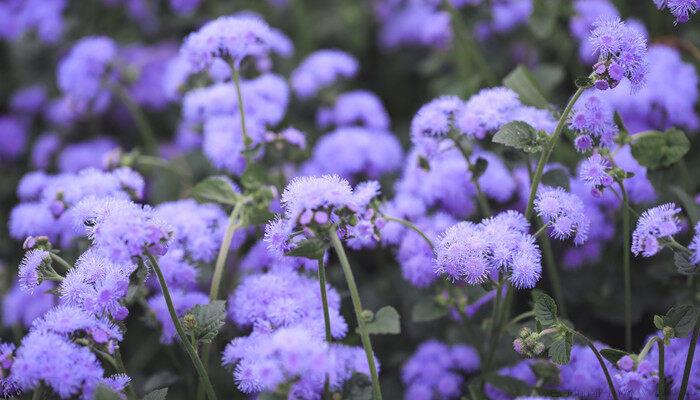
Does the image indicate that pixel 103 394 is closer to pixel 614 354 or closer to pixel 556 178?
pixel 614 354

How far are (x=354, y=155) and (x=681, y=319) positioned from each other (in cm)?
155

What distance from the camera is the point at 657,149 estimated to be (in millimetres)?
2266

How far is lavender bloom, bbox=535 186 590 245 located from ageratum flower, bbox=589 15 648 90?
1.06 feet

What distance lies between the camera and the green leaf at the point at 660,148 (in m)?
2.26

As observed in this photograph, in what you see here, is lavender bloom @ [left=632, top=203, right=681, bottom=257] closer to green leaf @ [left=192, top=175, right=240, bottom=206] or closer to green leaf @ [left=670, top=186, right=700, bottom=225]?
green leaf @ [left=670, top=186, right=700, bottom=225]

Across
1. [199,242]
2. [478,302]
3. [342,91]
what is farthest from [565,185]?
[342,91]

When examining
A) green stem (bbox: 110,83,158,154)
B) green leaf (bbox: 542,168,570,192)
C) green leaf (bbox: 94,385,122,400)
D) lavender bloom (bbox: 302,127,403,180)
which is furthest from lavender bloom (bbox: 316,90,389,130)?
green leaf (bbox: 94,385,122,400)

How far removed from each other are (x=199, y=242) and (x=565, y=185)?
4.03 ft

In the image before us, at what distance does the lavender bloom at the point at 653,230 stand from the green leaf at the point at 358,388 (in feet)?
2.57

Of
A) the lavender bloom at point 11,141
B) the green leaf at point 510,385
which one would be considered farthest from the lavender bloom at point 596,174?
the lavender bloom at point 11,141

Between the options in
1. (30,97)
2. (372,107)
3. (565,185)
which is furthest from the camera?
(30,97)

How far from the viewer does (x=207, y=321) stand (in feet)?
6.23

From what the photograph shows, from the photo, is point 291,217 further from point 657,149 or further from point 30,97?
point 30,97

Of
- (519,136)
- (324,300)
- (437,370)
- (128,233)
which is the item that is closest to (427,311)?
(437,370)
